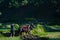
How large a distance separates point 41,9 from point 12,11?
5.87m

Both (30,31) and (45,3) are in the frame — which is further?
(45,3)

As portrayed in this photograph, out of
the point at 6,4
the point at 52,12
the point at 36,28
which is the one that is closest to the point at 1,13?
the point at 6,4

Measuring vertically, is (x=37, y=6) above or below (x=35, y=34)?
above

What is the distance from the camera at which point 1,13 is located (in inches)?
1948

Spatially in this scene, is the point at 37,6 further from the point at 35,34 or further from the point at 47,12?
the point at 35,34

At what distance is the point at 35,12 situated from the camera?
4862 centimetres

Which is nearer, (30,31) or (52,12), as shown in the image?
(30,31)

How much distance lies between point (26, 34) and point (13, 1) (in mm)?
27371

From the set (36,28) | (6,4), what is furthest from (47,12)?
(36,28)

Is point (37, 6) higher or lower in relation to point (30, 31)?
higher

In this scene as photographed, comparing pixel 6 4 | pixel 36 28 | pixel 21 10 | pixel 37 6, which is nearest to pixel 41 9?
pixel 37 6

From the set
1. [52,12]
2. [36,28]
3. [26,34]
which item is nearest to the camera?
[26,34]

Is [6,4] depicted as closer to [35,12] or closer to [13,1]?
[13,1]

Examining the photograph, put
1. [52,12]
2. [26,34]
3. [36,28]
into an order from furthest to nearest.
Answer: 1. [52,12]
2. [36,28]
3. [26,34]
